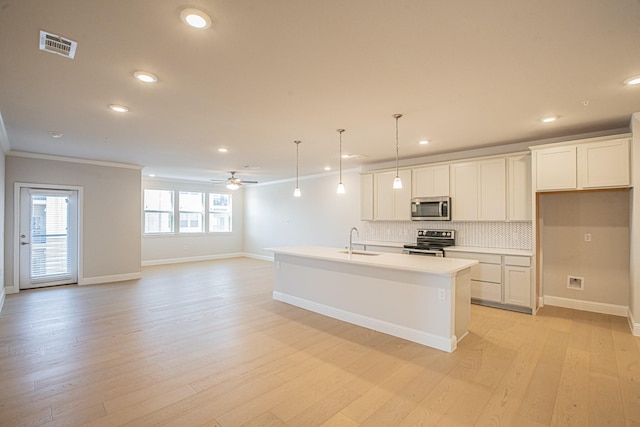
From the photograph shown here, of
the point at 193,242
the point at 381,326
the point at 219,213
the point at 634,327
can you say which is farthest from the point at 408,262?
the point at 219,213

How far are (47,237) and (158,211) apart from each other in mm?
3150

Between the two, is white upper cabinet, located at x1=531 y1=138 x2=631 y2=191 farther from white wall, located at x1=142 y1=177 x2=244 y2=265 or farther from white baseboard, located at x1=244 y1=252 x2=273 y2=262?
white wall, located at x1=142 y1=177 x2=244 y2=265

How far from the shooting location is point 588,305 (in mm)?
4488

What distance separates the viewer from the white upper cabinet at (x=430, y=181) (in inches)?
214

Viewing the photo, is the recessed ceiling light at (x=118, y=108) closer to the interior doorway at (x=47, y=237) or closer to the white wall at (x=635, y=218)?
the interior doorway at (x=47, y=237)

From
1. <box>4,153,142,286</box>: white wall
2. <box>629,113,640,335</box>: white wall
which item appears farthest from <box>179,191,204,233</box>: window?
<box>629,113,640,335</box>: white wall

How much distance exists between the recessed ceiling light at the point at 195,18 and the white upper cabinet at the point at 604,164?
4660 mm

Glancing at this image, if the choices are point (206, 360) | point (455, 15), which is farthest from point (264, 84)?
point (206, 360)

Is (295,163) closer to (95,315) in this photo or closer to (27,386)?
(95,315)

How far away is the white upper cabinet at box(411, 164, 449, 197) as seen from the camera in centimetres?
544

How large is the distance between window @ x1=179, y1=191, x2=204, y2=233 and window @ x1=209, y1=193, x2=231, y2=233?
1.05 ft

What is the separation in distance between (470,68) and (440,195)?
3.30m

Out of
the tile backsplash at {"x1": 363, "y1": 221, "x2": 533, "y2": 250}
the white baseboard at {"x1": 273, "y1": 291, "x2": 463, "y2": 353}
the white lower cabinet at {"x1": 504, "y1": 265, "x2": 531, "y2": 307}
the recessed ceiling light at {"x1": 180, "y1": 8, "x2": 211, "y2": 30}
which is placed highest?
the recessed ceiling light at {"x1": 180, "y1": 8, "x2": 211, "y2": 30}

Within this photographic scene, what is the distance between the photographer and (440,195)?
5.48 m
